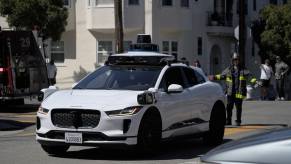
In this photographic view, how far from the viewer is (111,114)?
1054cm

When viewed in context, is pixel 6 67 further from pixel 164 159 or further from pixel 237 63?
pixel 164 159

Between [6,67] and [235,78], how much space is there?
8072mm

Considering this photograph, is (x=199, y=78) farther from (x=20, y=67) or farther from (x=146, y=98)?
(x=20, y=67)

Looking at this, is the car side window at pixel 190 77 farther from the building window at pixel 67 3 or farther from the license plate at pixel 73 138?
the building window at pixel 67 3

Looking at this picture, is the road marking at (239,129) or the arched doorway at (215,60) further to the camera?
the arched doorway at (215,60)

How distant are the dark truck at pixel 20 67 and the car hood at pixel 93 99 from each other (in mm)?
10670

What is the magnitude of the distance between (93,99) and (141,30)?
86.8 ft

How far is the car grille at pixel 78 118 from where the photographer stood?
34.8 feet

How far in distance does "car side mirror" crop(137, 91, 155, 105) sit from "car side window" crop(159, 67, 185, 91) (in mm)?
674

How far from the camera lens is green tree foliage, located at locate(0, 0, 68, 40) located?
3475cm

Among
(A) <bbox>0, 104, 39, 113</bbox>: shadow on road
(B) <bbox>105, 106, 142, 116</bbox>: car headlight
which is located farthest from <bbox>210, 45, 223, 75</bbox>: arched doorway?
(B) <bbox>105, 106, 142, 116</bbox>: car headlight

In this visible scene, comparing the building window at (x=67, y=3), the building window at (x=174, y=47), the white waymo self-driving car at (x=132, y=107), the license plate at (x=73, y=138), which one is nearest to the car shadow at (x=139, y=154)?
the white waymo self-driving car at (x=132, y=107)

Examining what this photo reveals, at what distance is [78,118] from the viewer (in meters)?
10.7

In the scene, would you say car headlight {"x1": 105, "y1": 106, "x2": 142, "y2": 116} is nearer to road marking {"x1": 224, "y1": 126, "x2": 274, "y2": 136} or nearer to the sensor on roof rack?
the sensor on roof rack
